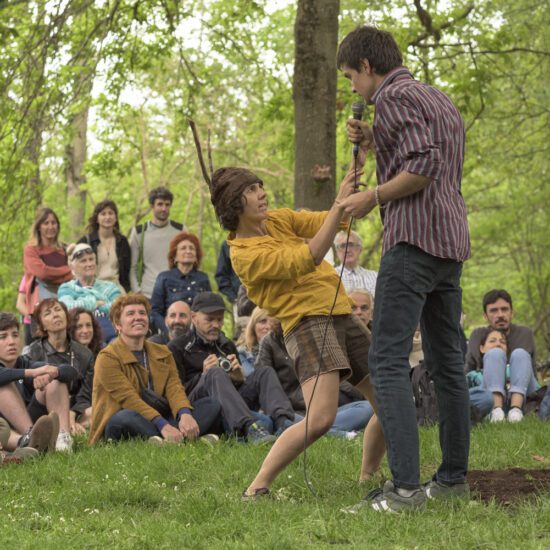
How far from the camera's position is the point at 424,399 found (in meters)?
8.92

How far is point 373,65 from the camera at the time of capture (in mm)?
5156

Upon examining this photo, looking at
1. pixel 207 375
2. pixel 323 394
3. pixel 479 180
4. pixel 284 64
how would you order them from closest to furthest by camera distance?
pixel 323 394, pixel 207 375, pixel 284 64, pixel 479 180

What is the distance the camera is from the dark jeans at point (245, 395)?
329 inches

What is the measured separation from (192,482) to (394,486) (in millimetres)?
1822

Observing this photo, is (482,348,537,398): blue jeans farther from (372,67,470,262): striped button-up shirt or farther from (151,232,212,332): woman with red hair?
(372,67,470,262): striped button-up shirt

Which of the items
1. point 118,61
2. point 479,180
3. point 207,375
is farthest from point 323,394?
point 479,180

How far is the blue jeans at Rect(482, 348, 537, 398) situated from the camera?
9.65 meters

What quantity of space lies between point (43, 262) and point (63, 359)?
2034mm

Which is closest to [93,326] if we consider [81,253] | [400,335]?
[81,253]

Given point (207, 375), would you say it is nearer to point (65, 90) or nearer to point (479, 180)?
point (65, 90)

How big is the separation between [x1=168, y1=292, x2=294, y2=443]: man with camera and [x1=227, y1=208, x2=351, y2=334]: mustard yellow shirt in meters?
2.91

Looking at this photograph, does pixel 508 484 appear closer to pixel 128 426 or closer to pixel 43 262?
pixel 128 426

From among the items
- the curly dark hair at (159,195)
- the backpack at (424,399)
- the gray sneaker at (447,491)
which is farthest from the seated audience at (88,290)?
the gray sneaker at (447,491)

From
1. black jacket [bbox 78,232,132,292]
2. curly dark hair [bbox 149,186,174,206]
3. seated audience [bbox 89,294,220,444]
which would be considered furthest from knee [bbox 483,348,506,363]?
black jacket [bbox 78,232,132,292]
